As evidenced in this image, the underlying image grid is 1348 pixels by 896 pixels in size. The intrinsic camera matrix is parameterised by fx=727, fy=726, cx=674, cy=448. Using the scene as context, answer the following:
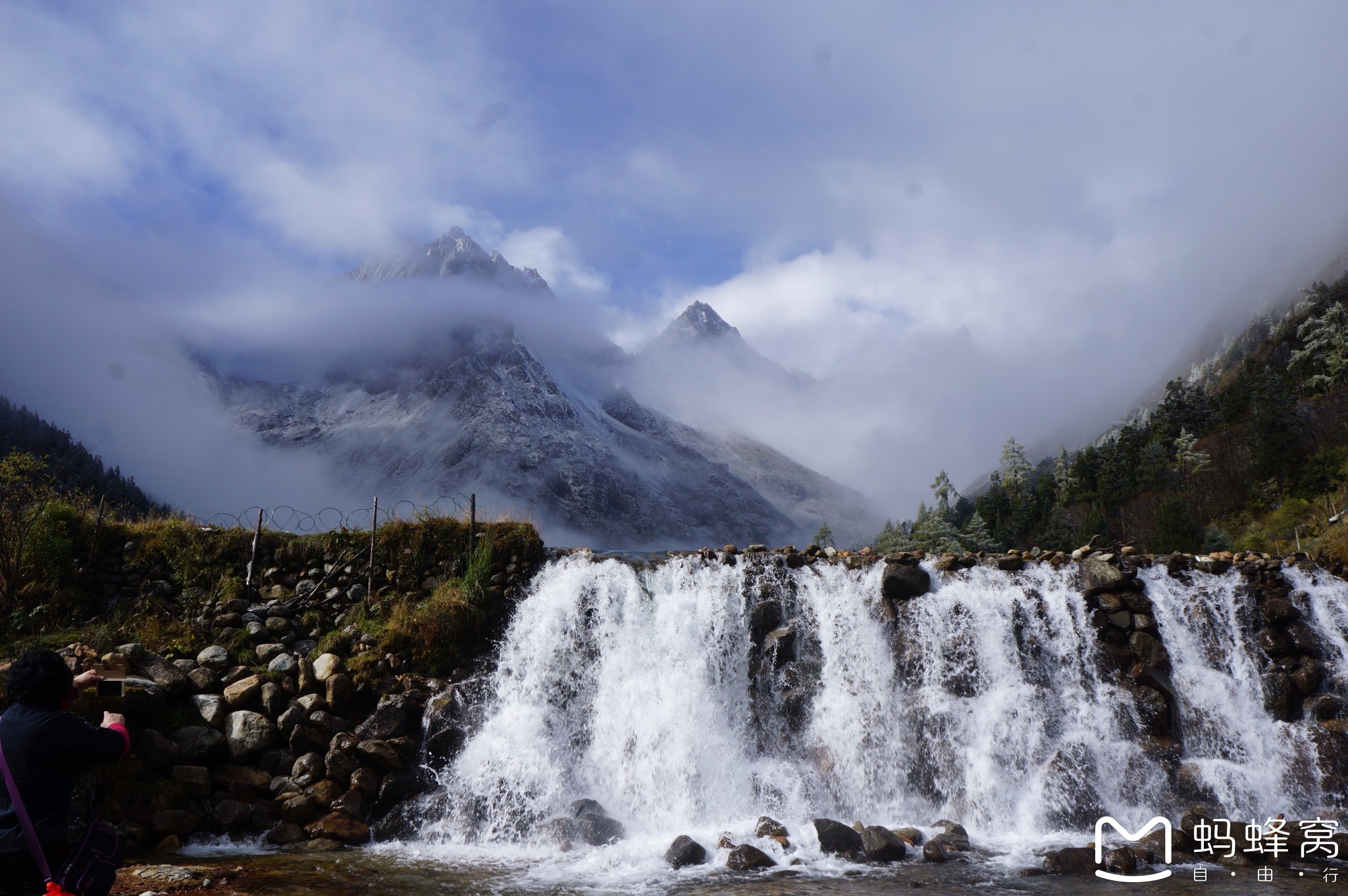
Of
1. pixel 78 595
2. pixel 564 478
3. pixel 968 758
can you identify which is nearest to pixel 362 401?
pixel 564 478

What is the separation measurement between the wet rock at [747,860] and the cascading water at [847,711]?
1053 mm

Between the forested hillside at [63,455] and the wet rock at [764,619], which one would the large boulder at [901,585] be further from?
the forested hillside at [63,455]

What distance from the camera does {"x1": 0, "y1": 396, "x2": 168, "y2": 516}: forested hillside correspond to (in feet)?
171

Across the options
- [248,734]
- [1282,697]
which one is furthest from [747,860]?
[1282,697]

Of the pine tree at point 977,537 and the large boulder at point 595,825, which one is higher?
the pine tree at point 977,537

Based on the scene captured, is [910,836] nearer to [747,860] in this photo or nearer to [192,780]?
[747,860]

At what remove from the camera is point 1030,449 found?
547 feet

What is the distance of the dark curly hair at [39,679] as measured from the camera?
5.02 meters

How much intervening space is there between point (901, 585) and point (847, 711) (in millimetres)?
3352

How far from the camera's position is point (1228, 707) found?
15.4m

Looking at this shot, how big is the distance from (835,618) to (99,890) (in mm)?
14491

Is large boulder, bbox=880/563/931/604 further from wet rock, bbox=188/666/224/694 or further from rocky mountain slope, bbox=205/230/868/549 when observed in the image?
rocky mountain slope, bbox=205/230/868/549

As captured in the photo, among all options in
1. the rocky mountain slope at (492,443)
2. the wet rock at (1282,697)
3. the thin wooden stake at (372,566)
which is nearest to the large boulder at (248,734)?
the thin wooden stake at (372,566)

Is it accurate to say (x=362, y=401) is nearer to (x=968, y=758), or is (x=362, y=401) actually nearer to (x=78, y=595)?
(x=78, y=595)
